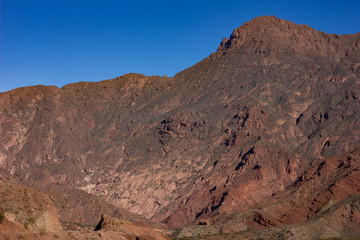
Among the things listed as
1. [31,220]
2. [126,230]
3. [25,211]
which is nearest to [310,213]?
[126,230]

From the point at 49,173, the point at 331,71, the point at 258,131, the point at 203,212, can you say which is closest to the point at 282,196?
the point at 203,212

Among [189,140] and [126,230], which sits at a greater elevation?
[189,140]

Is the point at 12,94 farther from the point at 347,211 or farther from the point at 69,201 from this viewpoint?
the point at 347,211

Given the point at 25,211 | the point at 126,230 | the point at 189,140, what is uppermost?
the point at 189,140

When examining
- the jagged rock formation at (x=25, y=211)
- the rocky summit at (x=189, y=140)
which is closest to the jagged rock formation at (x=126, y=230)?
the jagged rock formation at (x=25, y=211)

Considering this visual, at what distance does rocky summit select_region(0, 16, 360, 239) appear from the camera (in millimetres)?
132875

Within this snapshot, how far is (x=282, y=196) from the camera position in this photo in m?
94.5

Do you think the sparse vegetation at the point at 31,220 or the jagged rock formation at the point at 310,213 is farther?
the jagged rock formation at the point at 310,213

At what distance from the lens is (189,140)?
164 metres

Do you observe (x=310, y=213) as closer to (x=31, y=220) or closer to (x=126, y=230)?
(x=126, y=230)

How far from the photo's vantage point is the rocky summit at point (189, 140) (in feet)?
436

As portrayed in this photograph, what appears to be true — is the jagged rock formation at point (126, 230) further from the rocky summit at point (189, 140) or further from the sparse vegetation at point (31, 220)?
the rocky summit at point (189, 140)

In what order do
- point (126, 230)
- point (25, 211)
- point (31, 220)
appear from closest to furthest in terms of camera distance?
point (31, 220), point (25, 211), point (126, 230)

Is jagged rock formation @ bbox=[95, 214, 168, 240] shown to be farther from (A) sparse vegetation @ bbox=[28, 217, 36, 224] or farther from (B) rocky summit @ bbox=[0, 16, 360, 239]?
(B) rocky summit @ bbox=[0, 16, 360, 239]
